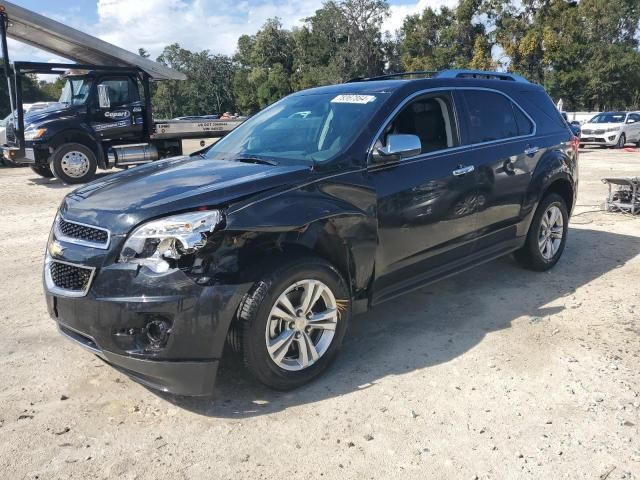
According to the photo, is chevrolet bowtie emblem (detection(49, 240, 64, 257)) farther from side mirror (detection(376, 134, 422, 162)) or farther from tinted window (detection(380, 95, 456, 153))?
tinted window (detection(380, 95, 456, 153))

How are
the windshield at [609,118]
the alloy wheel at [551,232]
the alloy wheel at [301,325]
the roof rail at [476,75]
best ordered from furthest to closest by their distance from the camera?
the windshield at [609,118]
the alloy wheel at [551,232]
the roof rail at [476,75]
the alloy wheel at [301,325]

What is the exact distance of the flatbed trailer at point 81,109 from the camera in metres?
12.2

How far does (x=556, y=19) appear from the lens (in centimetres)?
4262

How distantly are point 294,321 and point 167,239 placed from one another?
89 cm

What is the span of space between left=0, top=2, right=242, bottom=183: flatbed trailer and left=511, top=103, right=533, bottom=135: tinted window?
10531 millimetres

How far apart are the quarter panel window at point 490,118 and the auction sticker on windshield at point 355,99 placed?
3.20ft

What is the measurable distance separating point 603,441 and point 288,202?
2100 mm

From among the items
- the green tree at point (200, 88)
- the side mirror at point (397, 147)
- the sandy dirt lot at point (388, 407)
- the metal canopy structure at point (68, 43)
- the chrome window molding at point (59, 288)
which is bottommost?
the sandy dirt lot at point (388, 407)

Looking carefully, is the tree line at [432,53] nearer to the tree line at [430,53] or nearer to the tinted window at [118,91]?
the tree line at [430,53]

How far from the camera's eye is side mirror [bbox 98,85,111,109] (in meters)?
12.9

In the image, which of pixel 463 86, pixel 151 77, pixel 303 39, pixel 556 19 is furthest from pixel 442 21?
pixel 463 86

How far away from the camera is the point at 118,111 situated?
43.7 feet

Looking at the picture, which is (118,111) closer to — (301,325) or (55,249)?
(55,249)

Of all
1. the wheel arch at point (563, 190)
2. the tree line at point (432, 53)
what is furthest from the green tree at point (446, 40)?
the wheel arch at point (563, 190)
